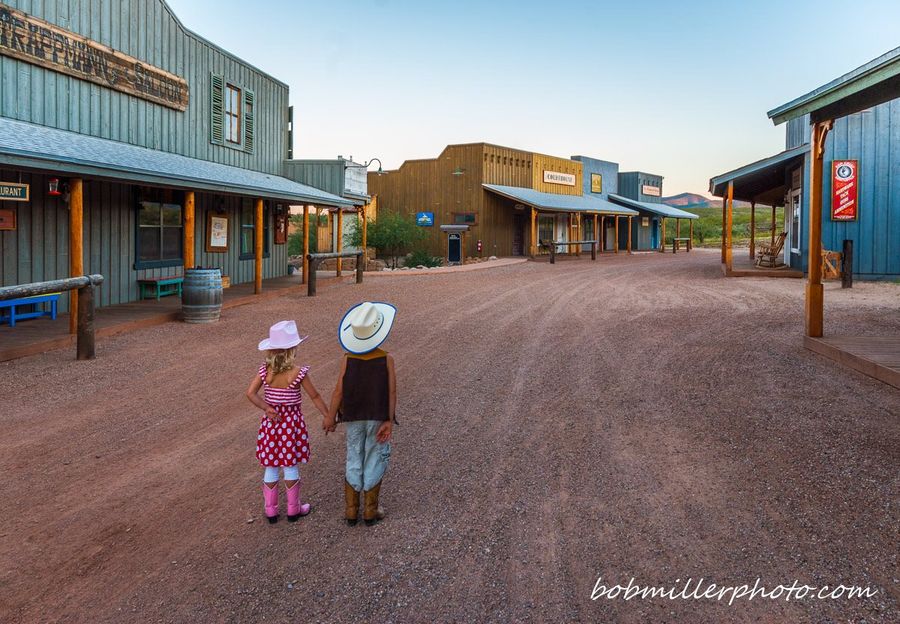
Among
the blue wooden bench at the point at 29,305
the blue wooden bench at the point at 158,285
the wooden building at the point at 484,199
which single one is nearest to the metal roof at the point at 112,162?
the blue wooden bench at the point at 29,305

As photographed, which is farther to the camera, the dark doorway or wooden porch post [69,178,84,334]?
the dark doorway

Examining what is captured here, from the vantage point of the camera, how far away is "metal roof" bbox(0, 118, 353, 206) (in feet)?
29.8

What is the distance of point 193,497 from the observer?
4707 mm

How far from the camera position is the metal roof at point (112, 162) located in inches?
357

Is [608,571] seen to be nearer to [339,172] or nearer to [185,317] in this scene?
[185,317]

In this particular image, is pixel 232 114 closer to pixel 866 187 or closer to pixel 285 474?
pixel 285 474

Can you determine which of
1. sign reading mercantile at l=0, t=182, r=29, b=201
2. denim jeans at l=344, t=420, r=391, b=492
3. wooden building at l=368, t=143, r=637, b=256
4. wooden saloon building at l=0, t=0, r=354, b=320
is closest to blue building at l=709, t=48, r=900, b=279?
wooden building at l=368, t=143, r=637, b=256

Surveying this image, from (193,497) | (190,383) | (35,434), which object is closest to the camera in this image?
(193,497)

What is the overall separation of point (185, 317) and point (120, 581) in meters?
9.52

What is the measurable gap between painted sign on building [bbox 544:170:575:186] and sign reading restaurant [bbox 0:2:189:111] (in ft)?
84.4

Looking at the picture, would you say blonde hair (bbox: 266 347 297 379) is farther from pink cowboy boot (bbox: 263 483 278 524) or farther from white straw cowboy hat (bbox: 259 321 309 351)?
pink cowboy boot (bbox: 263 483 278 524)

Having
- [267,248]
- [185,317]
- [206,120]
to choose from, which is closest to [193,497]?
[185,317]

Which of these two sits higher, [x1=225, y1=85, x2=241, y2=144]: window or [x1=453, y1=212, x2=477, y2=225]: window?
[x1=225, y1=85, x2=241, y2=144]: window

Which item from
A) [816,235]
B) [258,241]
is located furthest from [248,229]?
[816,235]
